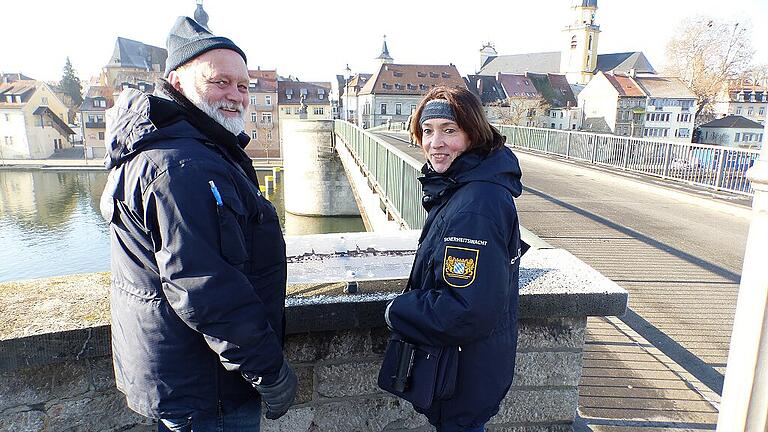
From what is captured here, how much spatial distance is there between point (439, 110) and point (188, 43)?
97cm

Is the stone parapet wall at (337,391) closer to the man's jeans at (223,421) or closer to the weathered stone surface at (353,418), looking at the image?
the weathered stone surface at (353,418)

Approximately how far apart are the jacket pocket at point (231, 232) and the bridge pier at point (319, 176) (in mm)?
31383

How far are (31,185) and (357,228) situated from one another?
128ft

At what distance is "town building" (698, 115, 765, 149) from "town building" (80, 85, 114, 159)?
245 feet

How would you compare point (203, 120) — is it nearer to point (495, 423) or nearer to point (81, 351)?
point (81, 351)

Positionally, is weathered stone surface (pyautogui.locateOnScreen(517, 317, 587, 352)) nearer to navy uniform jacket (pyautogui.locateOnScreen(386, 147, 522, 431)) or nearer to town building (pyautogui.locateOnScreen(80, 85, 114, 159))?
navy uniform jacket (pyautogui.locateOnScreen(386, 147, 522, 431))

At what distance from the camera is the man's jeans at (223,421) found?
1742 millimetres

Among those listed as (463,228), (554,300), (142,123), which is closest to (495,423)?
(554,300)

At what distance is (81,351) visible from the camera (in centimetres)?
202

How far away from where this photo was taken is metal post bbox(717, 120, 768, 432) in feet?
4.20

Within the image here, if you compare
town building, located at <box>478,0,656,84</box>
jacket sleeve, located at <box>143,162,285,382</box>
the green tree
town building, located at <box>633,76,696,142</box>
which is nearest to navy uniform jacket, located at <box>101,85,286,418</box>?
jacket sleeve, located at <box>143,162,285,382</box>

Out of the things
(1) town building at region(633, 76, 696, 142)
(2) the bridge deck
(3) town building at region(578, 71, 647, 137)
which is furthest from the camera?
(3) town building at region(578, 71, 647, 137)

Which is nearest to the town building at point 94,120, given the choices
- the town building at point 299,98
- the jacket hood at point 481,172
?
the town building at point 299,98

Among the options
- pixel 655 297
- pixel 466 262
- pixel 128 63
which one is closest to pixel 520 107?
pixel 655 297
